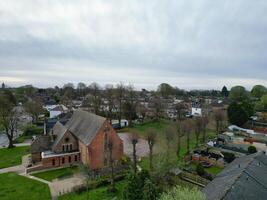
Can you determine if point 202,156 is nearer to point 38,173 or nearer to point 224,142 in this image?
point 224,142

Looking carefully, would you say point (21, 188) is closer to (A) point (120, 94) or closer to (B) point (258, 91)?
(A) point (120, 94)

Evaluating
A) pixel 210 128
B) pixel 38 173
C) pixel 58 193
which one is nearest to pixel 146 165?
pixel 58 193

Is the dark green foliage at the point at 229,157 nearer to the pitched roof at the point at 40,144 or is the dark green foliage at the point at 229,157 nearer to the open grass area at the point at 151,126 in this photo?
the open grass area at the point at 151,126

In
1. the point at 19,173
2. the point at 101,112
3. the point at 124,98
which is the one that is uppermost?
the point at 124,98

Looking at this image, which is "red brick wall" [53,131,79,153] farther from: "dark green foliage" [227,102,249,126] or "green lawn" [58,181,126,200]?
"dark green foliage" [227,102,249,126]

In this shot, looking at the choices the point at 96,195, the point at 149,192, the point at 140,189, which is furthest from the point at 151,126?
the point at 149,192
